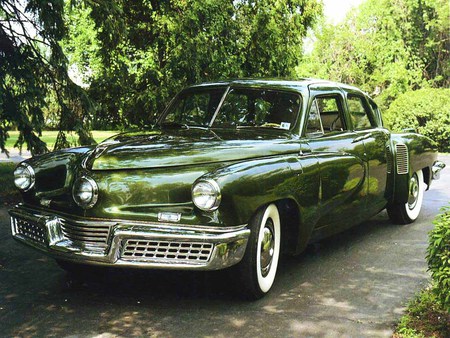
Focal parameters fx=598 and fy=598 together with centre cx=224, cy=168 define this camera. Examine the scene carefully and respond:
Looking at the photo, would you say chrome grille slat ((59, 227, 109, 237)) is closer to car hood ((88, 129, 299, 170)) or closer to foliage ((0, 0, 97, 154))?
car hood ((88, 129, 299, 170))

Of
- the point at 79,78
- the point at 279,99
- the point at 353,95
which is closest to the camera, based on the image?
the point at 279,99

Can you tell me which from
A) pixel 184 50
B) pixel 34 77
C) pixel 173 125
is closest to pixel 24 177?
pixel 173 125

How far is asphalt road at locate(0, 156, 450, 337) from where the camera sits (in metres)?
3.98

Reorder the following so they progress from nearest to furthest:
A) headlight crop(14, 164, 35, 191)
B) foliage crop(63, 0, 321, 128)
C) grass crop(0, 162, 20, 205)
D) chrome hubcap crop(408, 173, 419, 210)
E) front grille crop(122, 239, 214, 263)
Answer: front grille crop(122, 239, 214, 263) → headlight crop(14, 164, 35, 191) → chrome hubcap crop(408, 173, 419, 210) → grass crop(0, 162, 20, 205) → foliage crop(63, 0, 321, 128)

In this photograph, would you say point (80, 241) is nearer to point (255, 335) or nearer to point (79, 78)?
point (255, 335)

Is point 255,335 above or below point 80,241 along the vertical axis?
below

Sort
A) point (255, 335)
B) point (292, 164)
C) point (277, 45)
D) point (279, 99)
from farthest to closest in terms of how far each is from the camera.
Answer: point (277, 45) → point (279, 99) → point (292, 164) → point (255, 335)

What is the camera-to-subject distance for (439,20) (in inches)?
1516

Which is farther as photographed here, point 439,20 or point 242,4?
point 439,20

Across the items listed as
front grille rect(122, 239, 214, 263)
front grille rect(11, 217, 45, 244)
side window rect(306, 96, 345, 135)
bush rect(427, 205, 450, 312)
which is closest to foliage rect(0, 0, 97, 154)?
front grille rect(11, 217, 45, 244)

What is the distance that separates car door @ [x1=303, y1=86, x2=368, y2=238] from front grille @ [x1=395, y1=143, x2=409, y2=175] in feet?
3.23

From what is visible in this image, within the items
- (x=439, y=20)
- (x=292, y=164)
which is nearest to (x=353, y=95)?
(x=292, y=164)

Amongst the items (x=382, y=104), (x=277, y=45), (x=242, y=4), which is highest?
(x=242, y=4)

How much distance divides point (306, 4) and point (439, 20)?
24338 mm
